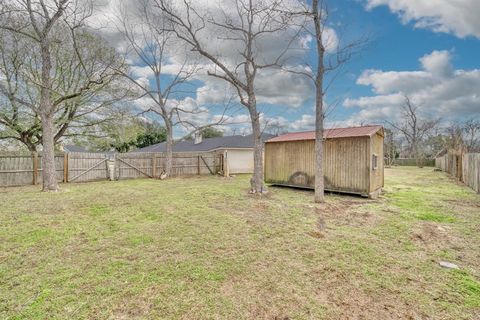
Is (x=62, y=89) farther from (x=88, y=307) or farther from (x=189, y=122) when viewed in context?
(x=88, y=307)

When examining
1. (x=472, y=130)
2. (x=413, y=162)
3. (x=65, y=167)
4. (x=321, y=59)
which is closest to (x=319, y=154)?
(x=321, y=59)

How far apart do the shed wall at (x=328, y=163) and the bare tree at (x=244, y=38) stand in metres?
2.00

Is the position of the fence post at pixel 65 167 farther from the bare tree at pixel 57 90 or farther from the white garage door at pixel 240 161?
the white garage door at pixel 240 161

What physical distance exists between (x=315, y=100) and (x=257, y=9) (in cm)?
430

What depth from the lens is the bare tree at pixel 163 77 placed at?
1470cm

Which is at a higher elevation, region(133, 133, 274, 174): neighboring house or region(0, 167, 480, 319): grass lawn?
region(133, 133, 274, 174): neighboring house

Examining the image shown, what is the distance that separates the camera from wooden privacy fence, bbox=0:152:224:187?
10.5 metres

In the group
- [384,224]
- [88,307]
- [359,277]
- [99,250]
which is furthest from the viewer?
[384,224]

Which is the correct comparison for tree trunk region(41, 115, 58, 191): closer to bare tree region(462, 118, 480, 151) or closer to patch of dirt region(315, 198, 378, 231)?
patch of dirt region(315, 198, 378, 231)

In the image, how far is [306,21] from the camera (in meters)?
7.52

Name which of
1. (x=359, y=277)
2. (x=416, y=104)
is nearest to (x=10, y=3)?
(x=359, y=277)

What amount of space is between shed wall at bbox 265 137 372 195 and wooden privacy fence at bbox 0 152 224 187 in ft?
23.1

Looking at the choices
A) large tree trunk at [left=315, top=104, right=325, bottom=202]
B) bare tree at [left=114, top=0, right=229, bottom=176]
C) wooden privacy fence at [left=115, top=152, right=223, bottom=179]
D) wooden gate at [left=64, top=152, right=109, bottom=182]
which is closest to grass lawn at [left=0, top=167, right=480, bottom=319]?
large tree trunk at [left=315, top=104, right=325, bottom=202]

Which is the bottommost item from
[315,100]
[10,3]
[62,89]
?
[315,100]
